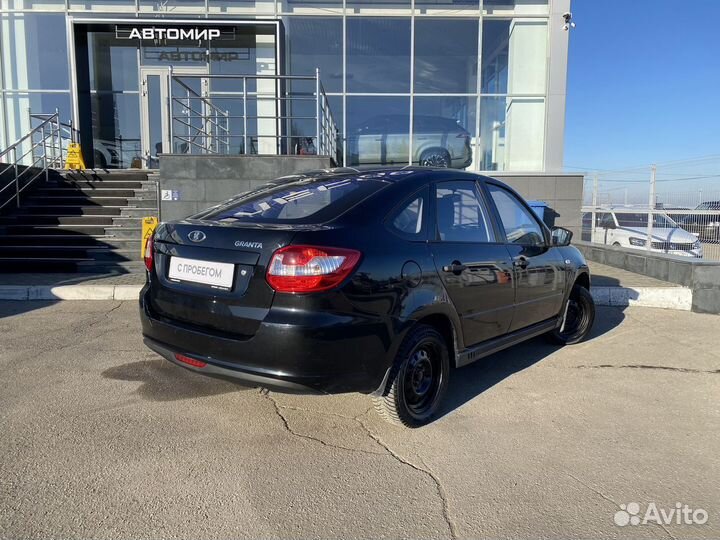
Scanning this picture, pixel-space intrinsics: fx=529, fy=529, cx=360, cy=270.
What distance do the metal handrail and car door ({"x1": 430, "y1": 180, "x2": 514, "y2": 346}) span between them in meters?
9.09

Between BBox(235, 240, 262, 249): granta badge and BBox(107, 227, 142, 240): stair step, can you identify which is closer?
BBox(235, 240, 262, 249): granta badge

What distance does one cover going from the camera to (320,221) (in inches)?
122

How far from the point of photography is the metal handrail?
10.0m

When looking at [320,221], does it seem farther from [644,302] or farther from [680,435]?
[644,302]

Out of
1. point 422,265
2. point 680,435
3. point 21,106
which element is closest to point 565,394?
point 680,435

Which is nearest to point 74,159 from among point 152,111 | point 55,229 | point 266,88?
point 152,111

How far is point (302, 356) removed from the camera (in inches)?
111

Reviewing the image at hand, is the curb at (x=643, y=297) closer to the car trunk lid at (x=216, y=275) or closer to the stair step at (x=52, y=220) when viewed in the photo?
the car trunk lid at (x=216, y=275)

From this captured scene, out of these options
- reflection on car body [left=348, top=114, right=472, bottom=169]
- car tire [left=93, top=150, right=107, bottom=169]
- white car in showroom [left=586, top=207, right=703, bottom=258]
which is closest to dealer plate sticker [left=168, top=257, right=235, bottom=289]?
white car in showroom [left=586, top=207, right=703, bottom=258]

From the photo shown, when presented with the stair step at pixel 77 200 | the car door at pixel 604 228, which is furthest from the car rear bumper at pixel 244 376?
the car door at pixel 604 228

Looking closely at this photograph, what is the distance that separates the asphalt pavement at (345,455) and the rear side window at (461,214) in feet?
4.08

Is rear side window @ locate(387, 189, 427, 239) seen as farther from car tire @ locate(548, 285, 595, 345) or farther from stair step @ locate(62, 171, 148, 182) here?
stair step @ locate(62, 171, 148, 182)

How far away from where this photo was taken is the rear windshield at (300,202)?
10.7 feet

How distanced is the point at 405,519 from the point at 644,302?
6378 mm
